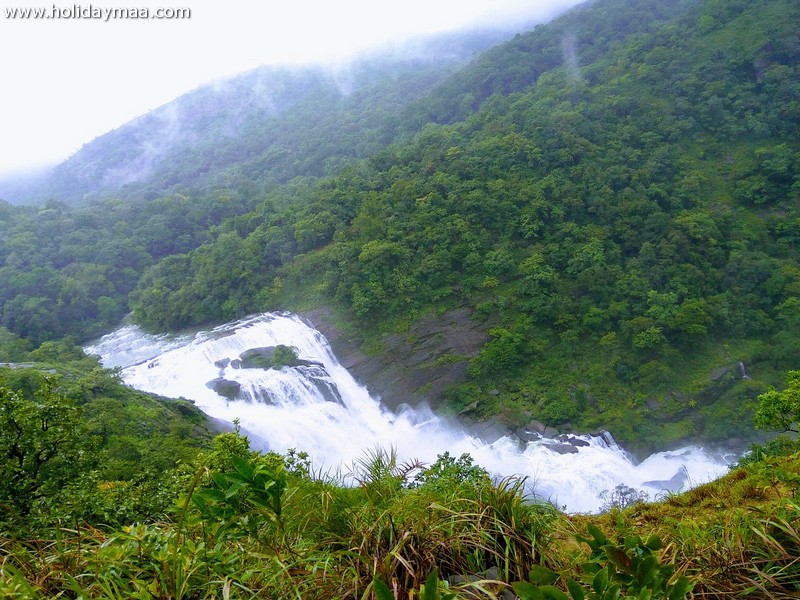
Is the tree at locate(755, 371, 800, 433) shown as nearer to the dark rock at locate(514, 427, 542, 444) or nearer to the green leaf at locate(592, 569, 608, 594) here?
the dark rock at locate(514, 427, 542, 444)

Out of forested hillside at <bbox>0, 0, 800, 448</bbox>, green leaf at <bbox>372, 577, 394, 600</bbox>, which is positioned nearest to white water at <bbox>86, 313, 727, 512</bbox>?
forested hillside at <bbox>0, 0, 800, 448</bbox>

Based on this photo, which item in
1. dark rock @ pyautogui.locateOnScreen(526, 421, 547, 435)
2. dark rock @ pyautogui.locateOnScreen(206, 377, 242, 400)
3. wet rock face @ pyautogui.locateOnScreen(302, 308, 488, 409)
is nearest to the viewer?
dark rock @ pyautogui.locateOnScreen(206, 377, 242, 400)

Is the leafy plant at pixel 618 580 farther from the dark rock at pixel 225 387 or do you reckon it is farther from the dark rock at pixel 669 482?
the dark rock at pixel 225 387

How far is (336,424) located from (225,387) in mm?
3878

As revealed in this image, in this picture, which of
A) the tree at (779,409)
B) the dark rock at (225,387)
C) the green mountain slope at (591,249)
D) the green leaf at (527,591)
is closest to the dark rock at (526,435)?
the green mountain slope at (591,249)

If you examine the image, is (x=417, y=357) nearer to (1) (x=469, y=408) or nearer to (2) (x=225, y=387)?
(1) (x=469, y=408)

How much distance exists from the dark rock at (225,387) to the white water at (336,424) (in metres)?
0.16

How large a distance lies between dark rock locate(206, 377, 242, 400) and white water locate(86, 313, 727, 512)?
6.2 inches

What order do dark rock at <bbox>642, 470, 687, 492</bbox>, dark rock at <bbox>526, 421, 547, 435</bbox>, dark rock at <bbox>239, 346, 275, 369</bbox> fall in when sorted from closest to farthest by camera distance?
dark rock at <bbox>642, 470, 687, 492</bbox> < dark rock at <bbox>526, 421, 547, 435</bbox> < dark rock at <bbox>239, 346, 275, 369</bbox>

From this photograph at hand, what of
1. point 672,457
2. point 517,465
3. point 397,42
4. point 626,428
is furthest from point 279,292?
point 397,42

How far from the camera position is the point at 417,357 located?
18000 mm

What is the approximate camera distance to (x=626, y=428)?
15.5 metres

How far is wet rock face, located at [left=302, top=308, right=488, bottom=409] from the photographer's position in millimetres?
17172

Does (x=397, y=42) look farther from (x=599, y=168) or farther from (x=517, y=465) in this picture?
(x=517, y=465)
